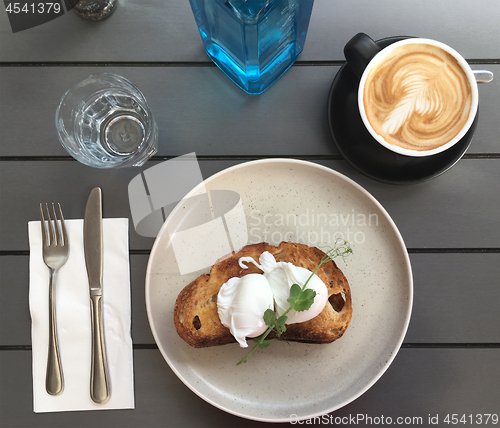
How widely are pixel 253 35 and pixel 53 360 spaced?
2.80ft

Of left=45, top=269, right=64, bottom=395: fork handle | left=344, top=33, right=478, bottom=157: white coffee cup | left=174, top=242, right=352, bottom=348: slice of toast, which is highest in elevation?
left=344, top=33, right=478, bottom=157: white coffee cup

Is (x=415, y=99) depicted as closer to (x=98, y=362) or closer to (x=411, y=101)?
(x=411, y=101)

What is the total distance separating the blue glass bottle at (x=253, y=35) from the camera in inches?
29.1

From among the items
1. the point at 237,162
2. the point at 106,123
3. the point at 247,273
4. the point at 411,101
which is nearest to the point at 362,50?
the point at 411,101

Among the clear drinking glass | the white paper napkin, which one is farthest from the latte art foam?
the white paper napkin

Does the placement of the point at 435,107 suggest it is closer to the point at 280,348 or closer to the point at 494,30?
the point at 494,30

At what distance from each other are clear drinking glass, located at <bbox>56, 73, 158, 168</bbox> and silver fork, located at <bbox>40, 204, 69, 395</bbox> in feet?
0.59

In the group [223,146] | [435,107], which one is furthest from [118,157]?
[435,107]

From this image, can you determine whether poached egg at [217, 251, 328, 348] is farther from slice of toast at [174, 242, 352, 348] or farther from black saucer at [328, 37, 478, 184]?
black saucer at [328, 37, 478, 184]

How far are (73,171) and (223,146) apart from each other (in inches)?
15.0

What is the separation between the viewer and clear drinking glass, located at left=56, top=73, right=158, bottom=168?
0.84 metres

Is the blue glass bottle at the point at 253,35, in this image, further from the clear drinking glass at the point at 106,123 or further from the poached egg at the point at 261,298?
the poached egg at the point at 261,298

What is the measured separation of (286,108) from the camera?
3.07 feet

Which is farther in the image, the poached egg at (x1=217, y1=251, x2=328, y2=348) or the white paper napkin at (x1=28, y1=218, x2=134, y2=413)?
the white paper napkin at (x1=28, y1=218, x2=134, y2=413)
